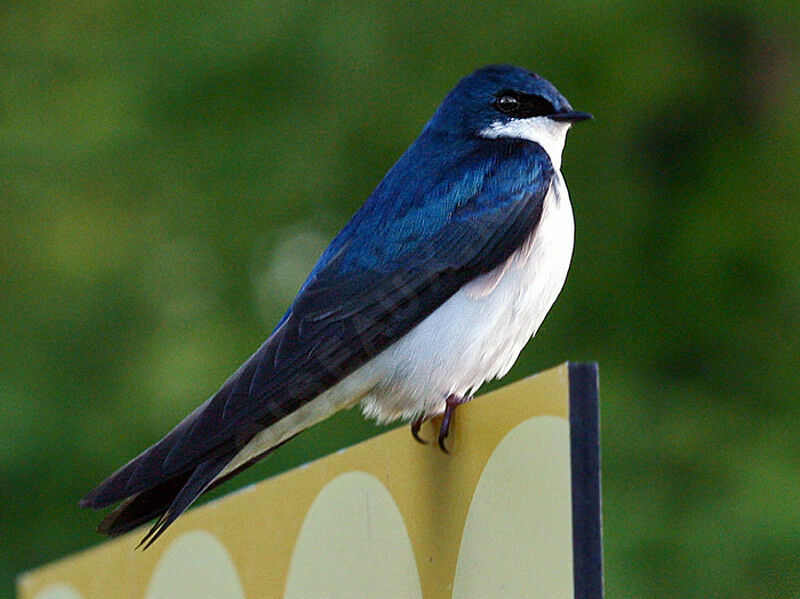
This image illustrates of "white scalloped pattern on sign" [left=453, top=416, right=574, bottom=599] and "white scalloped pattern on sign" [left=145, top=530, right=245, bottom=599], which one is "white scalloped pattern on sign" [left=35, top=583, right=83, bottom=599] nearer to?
"white scalloped pattern on sign" [left=145, top=530, right=245, bottom=599]

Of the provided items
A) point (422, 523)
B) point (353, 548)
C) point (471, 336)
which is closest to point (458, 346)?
point (471, 336)

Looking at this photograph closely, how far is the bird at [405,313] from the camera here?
1.76 meters

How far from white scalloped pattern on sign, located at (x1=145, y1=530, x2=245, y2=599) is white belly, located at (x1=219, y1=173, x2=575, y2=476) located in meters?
0.16

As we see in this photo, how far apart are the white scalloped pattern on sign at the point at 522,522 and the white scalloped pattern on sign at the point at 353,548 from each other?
144 mm

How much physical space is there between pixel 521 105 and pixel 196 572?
1070mm

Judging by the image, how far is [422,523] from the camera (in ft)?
A: 4.60

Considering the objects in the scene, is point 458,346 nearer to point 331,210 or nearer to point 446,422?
point 446,422

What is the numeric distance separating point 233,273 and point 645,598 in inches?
64.3

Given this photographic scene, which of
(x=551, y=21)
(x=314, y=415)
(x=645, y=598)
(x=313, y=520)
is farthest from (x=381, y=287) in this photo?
(x=551, y=21)

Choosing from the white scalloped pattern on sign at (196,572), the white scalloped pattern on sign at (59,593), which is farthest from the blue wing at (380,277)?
the white scalloped pattern on sign at (59,593)

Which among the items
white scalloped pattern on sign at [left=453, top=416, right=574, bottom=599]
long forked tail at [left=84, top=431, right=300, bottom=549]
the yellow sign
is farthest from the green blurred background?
white scalloped pattern on sign at [left=453, top=416, right=574, bottom=599]

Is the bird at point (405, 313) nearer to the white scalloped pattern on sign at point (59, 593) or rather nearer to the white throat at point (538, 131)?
the white throat at point (538, 131)

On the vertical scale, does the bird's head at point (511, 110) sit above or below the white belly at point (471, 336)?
above

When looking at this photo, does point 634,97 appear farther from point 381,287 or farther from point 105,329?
Result: point 381,287
